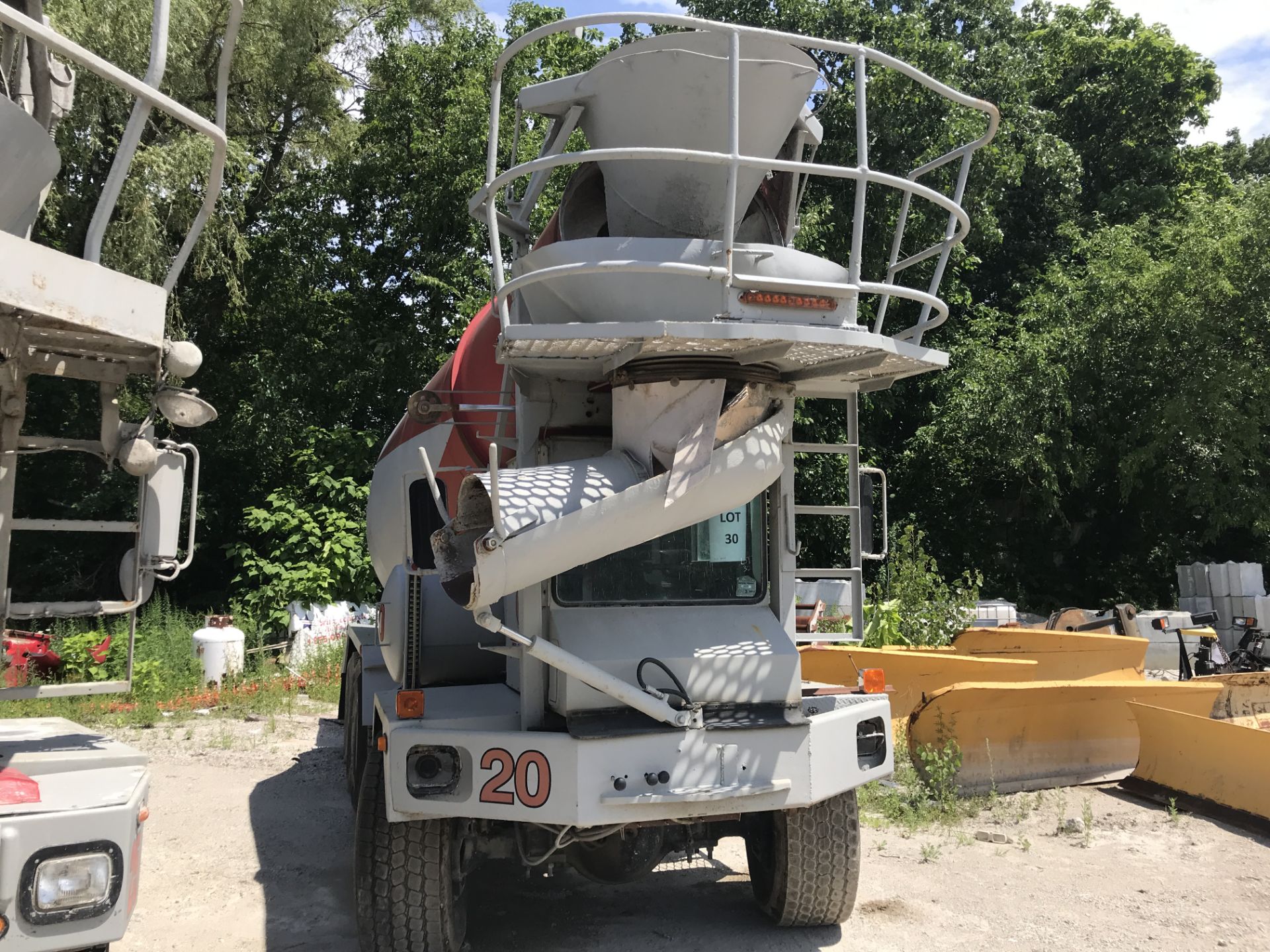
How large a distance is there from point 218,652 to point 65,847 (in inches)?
388

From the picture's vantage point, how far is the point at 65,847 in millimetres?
2652

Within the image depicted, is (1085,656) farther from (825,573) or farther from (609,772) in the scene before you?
(609,772)

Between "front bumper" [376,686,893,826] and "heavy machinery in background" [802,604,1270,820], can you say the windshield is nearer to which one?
"front bumper" [376,686,893,826]

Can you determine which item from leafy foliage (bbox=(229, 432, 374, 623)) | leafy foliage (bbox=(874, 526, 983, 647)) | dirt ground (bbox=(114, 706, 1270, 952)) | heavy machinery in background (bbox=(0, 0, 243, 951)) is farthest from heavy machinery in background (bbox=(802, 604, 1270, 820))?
leafy foliage (bbox=(229, 432, 374, 623))

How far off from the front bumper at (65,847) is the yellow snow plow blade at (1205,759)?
6474mm

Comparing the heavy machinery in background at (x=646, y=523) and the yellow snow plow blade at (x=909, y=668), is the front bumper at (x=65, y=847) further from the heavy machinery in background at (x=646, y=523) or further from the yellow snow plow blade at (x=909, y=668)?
the yellow snow plow blade at (x=909, y=668)

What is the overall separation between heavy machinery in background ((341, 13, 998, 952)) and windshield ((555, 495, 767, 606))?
1 centimetres

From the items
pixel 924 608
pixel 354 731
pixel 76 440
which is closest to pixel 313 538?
pixel 354 731

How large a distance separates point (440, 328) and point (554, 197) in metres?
5.67

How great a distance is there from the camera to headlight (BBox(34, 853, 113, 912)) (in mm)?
2607

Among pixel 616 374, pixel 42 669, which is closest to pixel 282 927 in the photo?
pixel 616 374

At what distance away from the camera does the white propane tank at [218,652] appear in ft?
38.6

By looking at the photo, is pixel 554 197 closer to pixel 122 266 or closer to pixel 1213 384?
pixel 122 266

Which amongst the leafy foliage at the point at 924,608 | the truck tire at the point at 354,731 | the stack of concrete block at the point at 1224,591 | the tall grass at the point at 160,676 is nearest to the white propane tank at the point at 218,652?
the tall grass at the point at 160,676
